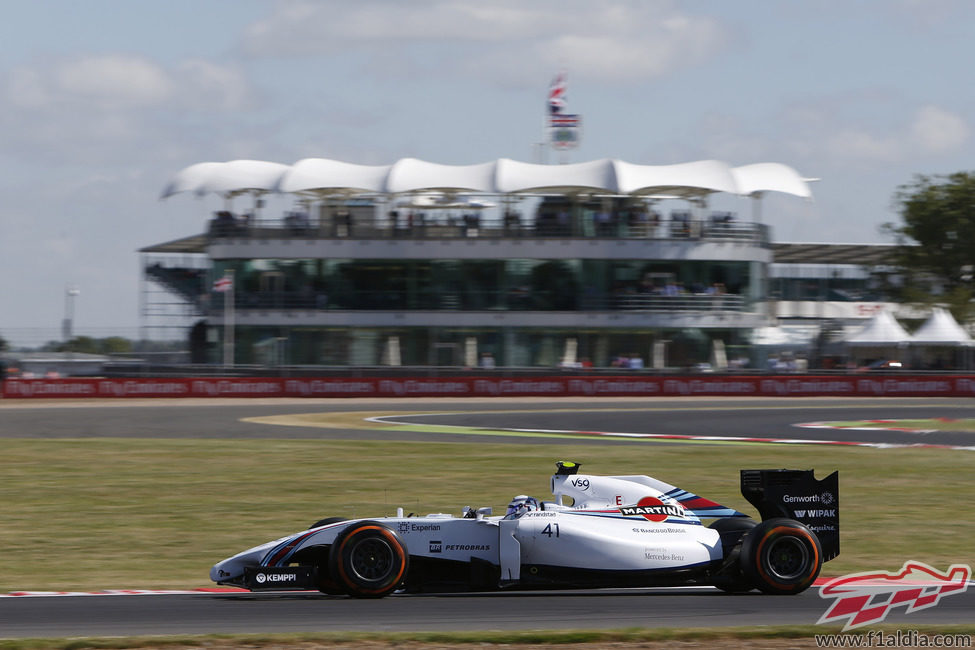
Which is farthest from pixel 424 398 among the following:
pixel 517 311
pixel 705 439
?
pixel 705 439

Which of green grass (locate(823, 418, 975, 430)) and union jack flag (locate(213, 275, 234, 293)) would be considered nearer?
green grass (locate(823, 418, 975, 430))

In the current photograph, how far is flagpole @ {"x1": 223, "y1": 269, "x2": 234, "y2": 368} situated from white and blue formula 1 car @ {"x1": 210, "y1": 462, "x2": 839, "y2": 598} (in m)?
36.2

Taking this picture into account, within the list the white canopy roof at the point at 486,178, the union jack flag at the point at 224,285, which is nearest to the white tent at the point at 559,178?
the white canopy roof at the point at 486,178

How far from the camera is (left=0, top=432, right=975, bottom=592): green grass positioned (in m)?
10.5

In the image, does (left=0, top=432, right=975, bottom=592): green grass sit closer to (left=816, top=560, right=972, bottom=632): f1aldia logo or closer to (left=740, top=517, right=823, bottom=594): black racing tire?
(left=816, top=560, right=972, bottom=632): f1aldia logo

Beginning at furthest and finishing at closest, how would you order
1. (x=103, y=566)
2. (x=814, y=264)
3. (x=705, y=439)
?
(x=814, y=264)
(x=705, y=439)
(x=103, y=566)

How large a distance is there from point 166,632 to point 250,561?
0.92 meters

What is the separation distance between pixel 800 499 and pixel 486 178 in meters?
37.4

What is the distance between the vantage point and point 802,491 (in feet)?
28.2

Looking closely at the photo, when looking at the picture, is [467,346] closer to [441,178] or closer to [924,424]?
[441,178]

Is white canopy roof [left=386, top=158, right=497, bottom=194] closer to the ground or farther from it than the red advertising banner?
farther from it

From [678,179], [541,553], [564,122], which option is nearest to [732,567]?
[541,553]

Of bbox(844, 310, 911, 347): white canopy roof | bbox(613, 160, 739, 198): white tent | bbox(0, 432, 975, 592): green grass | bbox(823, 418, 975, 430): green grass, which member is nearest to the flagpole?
bbox(613, 160, 739, 198): white tent

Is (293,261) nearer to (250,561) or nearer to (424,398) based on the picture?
(424,398)
